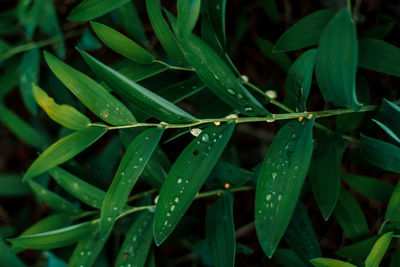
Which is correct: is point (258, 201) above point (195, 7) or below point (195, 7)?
below

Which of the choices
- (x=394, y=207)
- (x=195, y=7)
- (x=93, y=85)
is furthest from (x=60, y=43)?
(x=394, y=207)

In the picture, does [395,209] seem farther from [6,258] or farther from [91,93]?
[6,258]

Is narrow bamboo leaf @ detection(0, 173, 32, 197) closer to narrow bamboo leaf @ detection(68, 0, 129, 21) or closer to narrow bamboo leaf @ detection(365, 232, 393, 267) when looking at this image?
narrow bamboo leaf @ detection(68, 0, 129, 21)

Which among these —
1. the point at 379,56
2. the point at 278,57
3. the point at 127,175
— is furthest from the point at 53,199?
the point at 379,56

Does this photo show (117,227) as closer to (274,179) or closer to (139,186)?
(139,186)

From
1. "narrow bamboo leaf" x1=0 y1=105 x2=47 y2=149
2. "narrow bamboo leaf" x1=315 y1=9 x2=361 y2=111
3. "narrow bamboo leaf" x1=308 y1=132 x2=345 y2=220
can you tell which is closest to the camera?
"narrow bamboo leaf" x1=315 y1=9 x2=361 y2=111

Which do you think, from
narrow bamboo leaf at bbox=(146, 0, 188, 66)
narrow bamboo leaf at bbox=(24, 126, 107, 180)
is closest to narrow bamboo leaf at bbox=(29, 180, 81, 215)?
narrow bamboo leaf at bbox=(24, 126, 107, 180)
